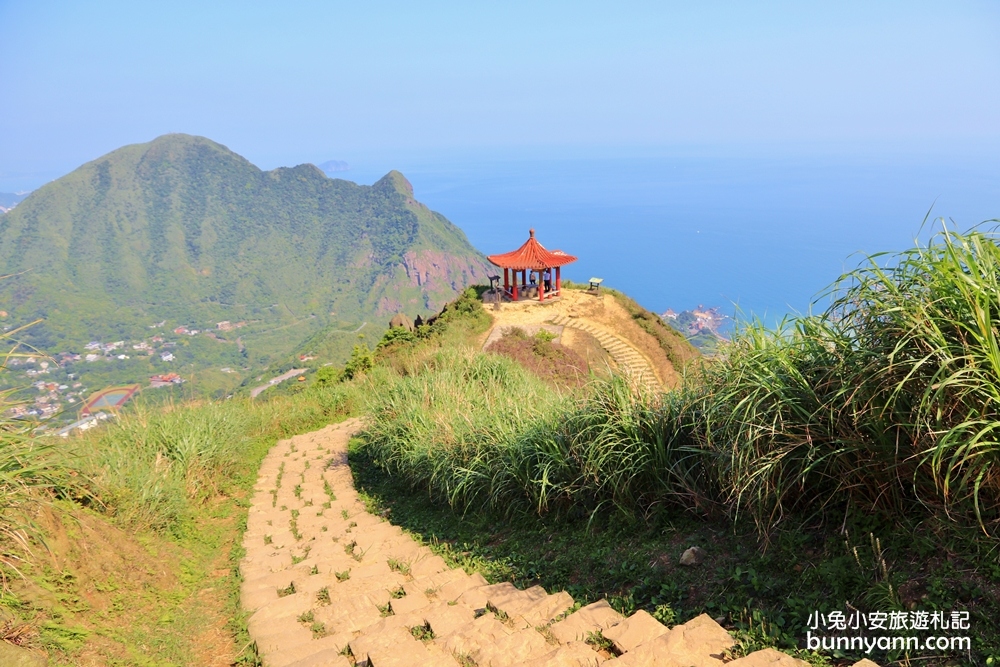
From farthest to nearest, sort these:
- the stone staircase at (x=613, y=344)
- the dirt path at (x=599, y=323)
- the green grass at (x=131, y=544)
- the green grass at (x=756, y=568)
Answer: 1. the dirt path at (x=599, y=323)
2. the stone staircase at (x=613, y=344)
3. the green grass at (x=131, y=544)
4. the green grass at (x=756, y=568)

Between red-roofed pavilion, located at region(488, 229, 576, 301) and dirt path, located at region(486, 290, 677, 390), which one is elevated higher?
red-roofed pavilion, located at region(488, 229, 576, 301)

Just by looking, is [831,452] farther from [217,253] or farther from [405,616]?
[217,253]

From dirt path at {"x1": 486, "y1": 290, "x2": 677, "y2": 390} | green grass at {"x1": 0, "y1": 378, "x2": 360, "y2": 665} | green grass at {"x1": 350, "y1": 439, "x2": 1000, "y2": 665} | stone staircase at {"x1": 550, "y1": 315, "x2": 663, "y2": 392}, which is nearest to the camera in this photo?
green grass at {"x1": 350, "y1": 439, "x2": 1000, "y2": 665}

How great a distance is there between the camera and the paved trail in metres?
3.10

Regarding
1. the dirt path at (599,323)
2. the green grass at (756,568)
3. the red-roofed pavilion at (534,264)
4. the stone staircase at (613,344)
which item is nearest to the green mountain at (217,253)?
the red-roofed pavilion at (534,264)

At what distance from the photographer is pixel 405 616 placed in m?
4.09

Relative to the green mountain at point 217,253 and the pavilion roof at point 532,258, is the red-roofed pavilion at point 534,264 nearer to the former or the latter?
the pavilion roof at point 532,258

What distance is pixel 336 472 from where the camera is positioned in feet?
30.1

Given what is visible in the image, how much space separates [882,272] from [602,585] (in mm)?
2606

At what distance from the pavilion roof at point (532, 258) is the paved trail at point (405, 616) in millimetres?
18799

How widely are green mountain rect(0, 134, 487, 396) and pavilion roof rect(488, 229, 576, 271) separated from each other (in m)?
78.2

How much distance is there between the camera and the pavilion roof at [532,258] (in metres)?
25.1

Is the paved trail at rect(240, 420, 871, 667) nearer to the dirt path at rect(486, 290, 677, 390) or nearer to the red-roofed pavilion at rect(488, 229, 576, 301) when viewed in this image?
the dirt path at rect(486, 290, 677, 390)

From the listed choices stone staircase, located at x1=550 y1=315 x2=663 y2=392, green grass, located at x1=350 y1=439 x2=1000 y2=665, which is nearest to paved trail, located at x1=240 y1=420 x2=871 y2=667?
green grass, located at x1=350 y1=439 x2=1000 y2=665
